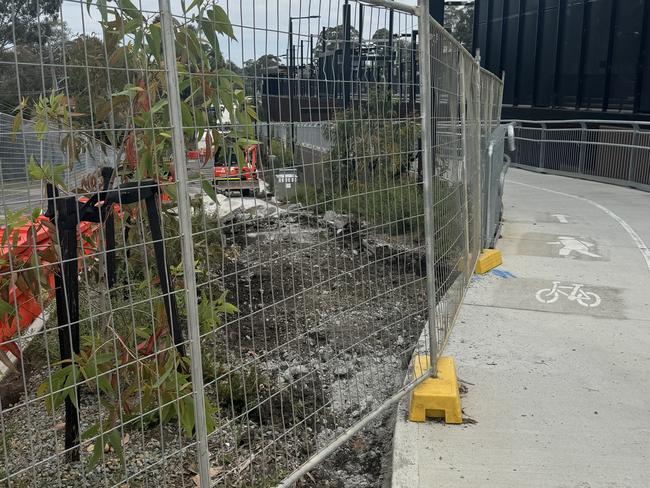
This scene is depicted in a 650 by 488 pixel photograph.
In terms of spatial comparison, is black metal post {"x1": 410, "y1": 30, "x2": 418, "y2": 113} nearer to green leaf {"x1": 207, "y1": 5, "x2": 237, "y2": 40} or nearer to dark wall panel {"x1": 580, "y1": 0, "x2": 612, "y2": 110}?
green leaf {"x1": 207, "y1": 5, "x2": 237, "y2": 40}

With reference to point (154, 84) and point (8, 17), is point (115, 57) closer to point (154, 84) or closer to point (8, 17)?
point (154, 84)

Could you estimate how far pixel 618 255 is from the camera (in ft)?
27.1

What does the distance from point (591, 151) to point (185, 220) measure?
648 inches

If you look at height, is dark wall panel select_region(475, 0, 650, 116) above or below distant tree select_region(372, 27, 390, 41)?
above

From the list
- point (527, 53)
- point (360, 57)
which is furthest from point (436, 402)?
point (527, 53)

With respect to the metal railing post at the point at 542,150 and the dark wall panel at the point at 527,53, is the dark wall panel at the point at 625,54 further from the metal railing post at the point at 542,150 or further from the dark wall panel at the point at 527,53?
the dark wall panel at the point at 527,53

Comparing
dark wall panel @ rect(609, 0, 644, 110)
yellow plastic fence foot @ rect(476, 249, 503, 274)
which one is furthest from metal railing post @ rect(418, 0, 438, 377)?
dark wall panel @ rect(609, 0, 644, 110)

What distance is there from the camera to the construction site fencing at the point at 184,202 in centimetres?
224

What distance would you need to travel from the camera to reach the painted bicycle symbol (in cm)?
639

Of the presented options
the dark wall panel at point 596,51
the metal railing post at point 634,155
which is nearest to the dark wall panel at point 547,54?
the dark wall panel at point 596,51

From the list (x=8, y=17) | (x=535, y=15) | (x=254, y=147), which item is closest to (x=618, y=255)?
(x=254, y=147)

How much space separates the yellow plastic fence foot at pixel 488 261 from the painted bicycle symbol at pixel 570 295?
0.73 m

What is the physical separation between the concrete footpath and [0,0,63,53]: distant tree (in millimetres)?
2569

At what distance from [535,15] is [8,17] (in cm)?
2284
